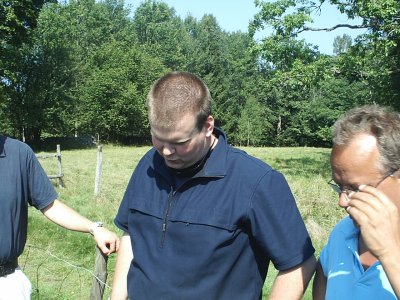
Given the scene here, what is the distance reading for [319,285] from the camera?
8.03 ft

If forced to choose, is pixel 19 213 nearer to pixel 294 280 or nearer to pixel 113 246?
pixel 113 246

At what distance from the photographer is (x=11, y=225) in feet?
10.4

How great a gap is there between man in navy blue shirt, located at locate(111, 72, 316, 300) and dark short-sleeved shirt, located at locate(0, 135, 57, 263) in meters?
1.16

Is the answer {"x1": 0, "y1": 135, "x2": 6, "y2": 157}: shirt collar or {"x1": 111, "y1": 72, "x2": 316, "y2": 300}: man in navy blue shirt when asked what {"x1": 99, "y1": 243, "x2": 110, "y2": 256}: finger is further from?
{"x1": 0, "y1": 135, "x2": 6, "y2": 157}: shirt collar

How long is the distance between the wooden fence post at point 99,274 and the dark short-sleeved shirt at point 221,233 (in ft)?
3.09

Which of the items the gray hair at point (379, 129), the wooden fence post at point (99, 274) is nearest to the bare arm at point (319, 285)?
the gray hair at point (379, 129)

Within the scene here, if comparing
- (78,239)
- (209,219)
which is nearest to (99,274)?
(209,219)

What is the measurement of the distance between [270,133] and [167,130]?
159ft

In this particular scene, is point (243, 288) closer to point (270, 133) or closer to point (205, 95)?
point (205, 95)

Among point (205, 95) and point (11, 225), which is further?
point (11, 225)

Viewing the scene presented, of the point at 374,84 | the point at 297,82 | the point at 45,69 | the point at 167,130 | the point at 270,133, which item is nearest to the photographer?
the point at 167,130

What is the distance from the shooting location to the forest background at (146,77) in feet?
58.4

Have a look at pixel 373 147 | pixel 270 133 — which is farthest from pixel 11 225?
pixel 270 133

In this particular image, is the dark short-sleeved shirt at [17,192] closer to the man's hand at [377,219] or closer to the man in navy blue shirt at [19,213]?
the man in navy blue shirt at [19,213]
